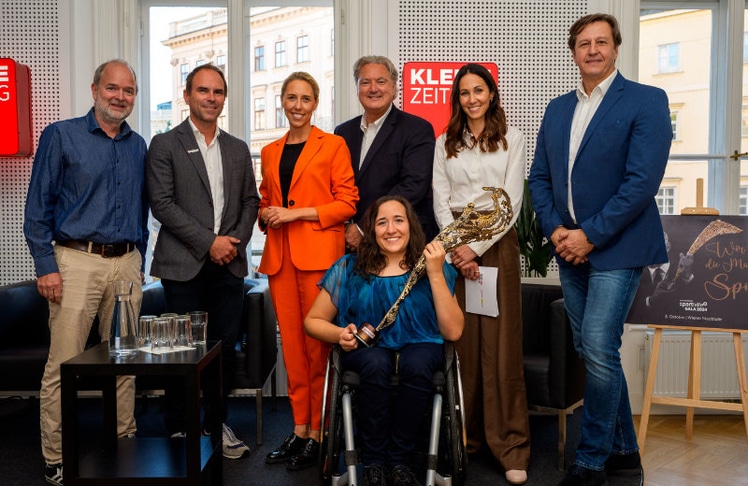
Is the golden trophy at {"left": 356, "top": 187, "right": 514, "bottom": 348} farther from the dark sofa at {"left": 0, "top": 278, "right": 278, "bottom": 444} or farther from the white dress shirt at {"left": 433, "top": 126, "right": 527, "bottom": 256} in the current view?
the dark sofa at {"left": 0, "top": 278, "right": 278, "bottom": 444}

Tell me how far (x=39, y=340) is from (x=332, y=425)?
2.24 metres

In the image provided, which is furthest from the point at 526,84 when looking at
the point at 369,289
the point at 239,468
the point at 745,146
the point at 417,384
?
the point at 239,468

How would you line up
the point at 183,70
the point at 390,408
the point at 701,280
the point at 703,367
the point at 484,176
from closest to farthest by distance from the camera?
the point at 390,408 < the point at 484,176 < the point at 701,280 < the point at 703,367 < the point at 183,70

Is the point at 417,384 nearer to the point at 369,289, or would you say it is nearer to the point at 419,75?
the point at 369,289

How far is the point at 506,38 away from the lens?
13.2ft

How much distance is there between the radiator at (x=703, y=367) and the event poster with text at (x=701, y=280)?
30.8 inches

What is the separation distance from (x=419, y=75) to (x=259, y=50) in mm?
1156

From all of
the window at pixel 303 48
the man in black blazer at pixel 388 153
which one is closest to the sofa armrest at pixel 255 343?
the man in black blazer at pixel 388 153

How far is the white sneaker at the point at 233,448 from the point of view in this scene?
306 centimetres

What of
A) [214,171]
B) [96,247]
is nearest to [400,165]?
[214,171]

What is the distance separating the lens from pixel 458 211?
2811mm

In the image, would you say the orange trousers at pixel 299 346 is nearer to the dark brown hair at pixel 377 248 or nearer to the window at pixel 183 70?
the dark brown hair at pixel 377 248

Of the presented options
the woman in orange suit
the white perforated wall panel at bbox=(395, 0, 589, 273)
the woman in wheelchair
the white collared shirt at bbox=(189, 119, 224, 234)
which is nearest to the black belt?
the white collared shirt at bbox=(189, 119, 224, 234)

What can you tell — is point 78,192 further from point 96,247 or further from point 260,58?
point 260,58
